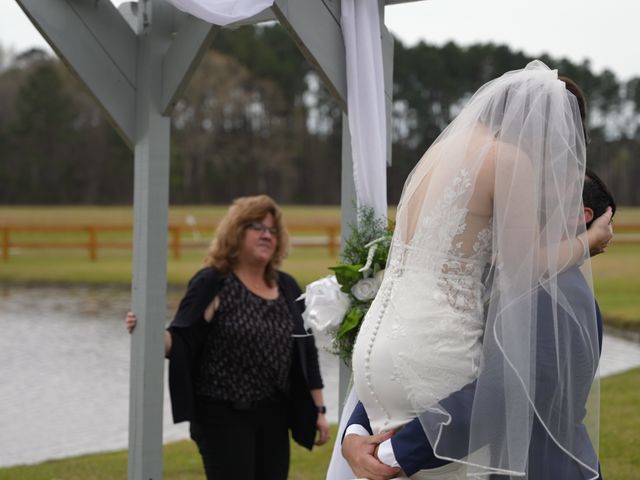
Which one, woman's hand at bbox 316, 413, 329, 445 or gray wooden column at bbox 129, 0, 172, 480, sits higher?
gray wooden column at bbox 129, 0, 172, 480

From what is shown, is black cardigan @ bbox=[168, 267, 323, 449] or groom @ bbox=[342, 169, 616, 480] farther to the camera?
black cardigan @ bbox=[168, 267, 323, 449]

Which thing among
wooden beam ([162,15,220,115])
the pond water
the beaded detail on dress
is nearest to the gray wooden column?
wooden beam ([162,15,220,115])

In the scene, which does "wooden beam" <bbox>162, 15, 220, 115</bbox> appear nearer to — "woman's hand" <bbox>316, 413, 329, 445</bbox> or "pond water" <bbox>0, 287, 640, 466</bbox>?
"woman's hand" <bbox>316, 413, 329, 445</bbox>

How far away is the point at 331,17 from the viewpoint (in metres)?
3.86

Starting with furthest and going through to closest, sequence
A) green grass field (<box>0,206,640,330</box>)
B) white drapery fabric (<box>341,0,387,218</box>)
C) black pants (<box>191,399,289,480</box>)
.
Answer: green grass field (<box>0,206,640,330</box>), black pants (<box>191,399,289,480</box>), white drapery fabric (<box>341,0,387,218</box>)

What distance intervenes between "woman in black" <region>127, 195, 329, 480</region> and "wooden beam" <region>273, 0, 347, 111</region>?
1.24 meters

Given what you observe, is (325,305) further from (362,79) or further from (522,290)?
(522,290)

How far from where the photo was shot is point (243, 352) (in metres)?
4.65

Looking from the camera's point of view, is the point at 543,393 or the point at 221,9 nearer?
the point at 543,393

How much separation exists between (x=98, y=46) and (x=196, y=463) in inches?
131

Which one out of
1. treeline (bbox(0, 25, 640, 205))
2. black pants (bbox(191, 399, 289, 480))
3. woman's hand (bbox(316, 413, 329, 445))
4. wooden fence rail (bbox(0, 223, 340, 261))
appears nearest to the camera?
black pants (bbox(191, 399, 289, 480))

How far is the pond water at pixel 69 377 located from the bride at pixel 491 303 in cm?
528

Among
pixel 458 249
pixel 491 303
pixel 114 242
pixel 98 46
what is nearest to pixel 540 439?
pixel 491 303

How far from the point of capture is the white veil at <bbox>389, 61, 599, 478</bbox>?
246 centimetres
